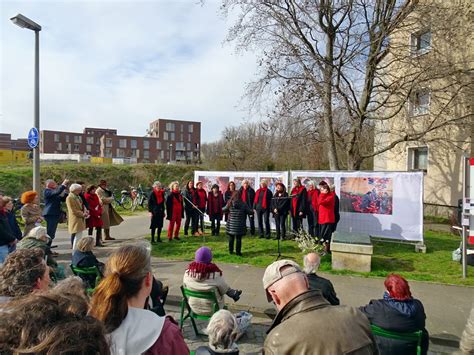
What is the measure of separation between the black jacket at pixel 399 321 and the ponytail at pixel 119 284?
2.47 metres

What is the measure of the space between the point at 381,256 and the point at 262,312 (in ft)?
15.8

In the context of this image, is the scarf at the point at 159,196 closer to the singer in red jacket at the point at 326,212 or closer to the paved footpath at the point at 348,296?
the paved footpath at the point at 348,296

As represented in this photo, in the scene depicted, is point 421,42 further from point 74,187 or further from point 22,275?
point 22,275

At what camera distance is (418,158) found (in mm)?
17469

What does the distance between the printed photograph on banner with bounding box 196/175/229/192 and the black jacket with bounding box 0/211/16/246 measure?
7864mm

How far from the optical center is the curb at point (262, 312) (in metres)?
4.36

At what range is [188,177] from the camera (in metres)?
A: 37.9

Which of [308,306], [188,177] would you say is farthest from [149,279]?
[188,177]

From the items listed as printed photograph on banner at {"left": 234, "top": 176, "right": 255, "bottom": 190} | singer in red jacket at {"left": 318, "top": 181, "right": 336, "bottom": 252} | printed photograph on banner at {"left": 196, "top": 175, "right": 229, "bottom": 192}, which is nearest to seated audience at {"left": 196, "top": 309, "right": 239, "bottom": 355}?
singer in red jacket at {"left": 318, "top": 181, "right": 336, "bottom": 252}

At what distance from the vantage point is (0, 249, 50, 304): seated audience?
89.1 inches

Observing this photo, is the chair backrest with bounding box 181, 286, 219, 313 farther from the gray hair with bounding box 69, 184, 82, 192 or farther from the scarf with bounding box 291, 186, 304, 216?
the scarf with bounding box 291, 186, 304, 216

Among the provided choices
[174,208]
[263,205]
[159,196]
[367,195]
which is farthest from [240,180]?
[367,195]

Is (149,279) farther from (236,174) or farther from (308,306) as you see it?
(236,174)

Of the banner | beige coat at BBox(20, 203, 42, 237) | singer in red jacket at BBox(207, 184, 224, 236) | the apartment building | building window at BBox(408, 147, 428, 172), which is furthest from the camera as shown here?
the apartment building
